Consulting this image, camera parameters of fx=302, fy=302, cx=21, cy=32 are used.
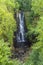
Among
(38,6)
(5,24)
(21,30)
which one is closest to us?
(5,24)

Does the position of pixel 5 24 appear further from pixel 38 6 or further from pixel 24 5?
pixel 24 5

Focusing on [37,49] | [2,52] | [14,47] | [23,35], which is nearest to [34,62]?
[37,49]

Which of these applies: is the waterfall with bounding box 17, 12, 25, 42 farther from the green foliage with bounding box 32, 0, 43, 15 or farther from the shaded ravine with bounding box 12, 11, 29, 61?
the green foliage with bounding box 32, 0, 43, 15

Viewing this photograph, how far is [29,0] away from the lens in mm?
42969

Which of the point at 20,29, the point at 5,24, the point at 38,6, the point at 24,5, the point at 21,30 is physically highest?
the point at 38,6

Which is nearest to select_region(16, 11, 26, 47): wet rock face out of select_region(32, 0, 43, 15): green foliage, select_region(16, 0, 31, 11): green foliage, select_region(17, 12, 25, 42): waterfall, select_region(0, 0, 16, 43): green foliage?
select_region(17, 12, 25, 42): waterfall

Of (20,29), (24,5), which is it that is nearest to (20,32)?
(20,29)

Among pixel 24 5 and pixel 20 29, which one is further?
pixel 20 29

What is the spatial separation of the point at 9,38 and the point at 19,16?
44.0 feet

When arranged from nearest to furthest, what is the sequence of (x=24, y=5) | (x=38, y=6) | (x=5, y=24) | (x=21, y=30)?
(x=5, y=24) < (x=38, y=6) < (x=24, y=5) < (x=21, y=30)

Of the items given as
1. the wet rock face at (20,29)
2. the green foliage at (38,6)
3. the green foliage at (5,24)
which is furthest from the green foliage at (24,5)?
the green foliage at (5,24)

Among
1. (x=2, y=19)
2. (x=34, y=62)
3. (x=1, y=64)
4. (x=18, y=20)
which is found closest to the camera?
(x=1, y=64)

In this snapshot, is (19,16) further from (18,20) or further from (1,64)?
(1,64)

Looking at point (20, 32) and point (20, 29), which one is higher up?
point (20, 29)
